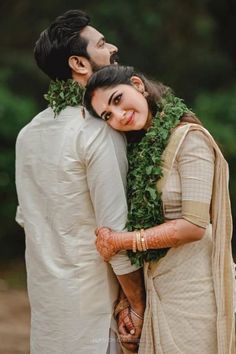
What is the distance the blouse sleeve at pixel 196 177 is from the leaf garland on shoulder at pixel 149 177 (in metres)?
0.08

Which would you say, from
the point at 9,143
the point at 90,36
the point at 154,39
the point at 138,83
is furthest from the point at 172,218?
the point at 154,39

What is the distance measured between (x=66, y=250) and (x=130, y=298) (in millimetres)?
284

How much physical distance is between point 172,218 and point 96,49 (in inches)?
26.7

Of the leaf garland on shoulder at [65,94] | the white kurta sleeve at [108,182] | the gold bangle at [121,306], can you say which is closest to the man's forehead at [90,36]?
the leaf garland on shoulder at [65,94]

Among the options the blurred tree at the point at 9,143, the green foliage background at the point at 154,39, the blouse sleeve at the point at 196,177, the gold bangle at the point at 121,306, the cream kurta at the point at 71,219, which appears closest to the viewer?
the blouse sleeve at the point at 196,177

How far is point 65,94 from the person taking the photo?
335 centimetres

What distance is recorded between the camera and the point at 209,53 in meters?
9.89

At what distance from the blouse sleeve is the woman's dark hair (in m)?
0.13

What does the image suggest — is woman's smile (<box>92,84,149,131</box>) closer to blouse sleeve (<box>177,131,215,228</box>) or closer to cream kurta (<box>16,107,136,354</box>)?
cream kurta (<box>16,107,136,354</box>)

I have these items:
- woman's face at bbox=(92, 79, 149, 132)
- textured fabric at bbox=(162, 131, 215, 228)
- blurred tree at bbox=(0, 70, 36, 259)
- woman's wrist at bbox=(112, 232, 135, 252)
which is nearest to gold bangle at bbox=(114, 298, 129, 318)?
woman's wrist at bbox=(112, 232, 135, 252)

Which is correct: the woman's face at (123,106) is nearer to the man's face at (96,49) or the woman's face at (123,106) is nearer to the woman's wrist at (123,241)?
the man's face at (96,49)

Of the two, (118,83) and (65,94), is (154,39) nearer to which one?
(65,94)

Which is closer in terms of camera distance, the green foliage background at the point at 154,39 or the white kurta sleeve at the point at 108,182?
the white kurta sleeve at the point at 108,182

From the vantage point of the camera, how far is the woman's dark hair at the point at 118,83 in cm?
319
